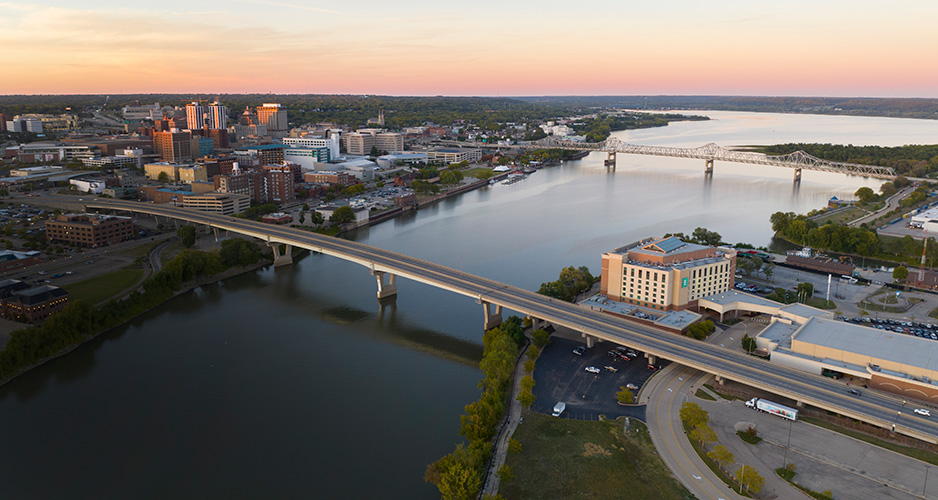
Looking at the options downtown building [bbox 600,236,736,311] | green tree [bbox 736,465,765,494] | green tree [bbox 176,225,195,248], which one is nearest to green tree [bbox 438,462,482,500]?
green tree [bbox 736,465,765,494]

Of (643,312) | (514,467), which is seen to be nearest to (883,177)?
(643,312)

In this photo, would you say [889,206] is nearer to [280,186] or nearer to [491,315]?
[491,315]

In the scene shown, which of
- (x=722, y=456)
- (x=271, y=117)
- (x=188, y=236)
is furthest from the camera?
(x=271, y=117)

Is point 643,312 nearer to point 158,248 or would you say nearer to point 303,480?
point 303,480

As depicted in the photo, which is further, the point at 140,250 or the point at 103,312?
the point at 140,250

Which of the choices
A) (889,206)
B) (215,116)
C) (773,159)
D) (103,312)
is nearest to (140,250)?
(103,312)

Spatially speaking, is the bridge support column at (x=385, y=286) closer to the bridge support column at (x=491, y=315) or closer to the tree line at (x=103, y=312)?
the bridge support column at (x=491, y=315)
